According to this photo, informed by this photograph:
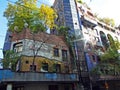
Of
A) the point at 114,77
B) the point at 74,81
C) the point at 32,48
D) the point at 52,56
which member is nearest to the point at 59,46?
the point at 52,56

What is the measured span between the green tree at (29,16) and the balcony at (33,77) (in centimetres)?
724

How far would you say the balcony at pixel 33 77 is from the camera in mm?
14789

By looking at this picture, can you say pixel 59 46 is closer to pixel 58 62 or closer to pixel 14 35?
pixel 58 62

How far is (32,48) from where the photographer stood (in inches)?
826

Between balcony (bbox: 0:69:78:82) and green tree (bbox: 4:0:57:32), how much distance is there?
285 inches

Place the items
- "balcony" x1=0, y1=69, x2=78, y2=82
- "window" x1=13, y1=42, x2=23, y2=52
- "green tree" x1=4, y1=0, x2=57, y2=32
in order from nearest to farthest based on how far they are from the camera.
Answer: "balcony" x1=0, y1=69, x2=78, y2=82
"window" x1=13, y1=42, x2=23, y2=52
"green tree" x1=4, y1=0, x2=57, y2=32

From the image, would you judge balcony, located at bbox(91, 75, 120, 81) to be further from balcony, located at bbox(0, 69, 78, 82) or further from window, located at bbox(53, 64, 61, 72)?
window, located at bbox(53, 64, 61, 72)

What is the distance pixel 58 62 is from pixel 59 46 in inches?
113

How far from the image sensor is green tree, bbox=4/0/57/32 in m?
21.3

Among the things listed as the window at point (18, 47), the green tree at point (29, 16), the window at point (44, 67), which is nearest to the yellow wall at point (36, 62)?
the window at point (44, 67)

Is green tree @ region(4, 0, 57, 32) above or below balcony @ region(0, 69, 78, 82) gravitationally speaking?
above

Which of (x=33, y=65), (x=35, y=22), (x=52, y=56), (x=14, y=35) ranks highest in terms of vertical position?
(x=35, y=22)

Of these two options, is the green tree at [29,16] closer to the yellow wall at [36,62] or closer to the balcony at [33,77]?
the yellow wall at [36,62]

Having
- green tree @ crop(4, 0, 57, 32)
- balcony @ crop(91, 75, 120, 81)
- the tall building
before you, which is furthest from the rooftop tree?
balcony @ crop(91, 75, 120, 81)
